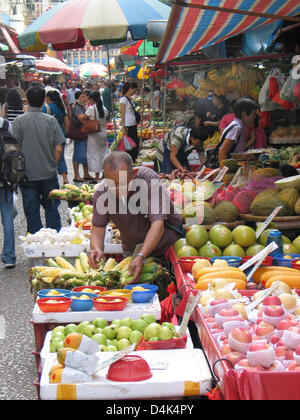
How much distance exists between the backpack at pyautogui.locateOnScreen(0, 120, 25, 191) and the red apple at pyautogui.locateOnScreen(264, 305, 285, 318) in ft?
14.2

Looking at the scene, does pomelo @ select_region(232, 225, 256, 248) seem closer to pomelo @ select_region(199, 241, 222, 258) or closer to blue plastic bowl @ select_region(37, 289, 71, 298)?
pomelo @ select_region(199, 241, 222, 258)

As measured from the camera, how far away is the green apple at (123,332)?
10.3 feet

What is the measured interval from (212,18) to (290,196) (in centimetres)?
184

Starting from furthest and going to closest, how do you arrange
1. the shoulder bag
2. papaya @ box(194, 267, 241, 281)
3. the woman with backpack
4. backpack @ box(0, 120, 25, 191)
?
the shoulder bag
the woman with backpack
backpack @ box(0, 120, 25, 191)
papaya @ box(194, 267, 241, 281)

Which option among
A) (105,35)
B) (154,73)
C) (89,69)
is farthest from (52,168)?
(89,69)

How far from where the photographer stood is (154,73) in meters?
14.0

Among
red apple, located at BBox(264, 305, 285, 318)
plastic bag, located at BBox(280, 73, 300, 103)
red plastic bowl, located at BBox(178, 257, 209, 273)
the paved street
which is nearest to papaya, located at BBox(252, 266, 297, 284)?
red plastic bowl, located at BBox(178, 257, 209, 273)

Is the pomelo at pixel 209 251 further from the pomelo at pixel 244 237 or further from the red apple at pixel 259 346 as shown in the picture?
the red apple at pixel 259 346

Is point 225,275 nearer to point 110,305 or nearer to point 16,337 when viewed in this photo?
point 110,305

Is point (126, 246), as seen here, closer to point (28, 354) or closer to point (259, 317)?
point (28, 354)

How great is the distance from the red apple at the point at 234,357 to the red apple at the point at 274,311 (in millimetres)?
359

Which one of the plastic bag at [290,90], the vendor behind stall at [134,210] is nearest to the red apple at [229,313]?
the vendor behind stall at [134,210]

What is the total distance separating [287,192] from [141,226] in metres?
1.66

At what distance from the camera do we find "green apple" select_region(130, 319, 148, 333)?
128 inches
